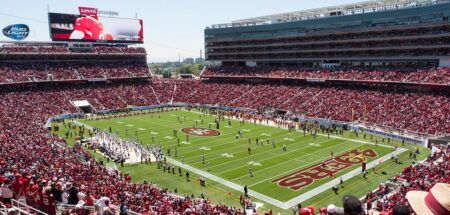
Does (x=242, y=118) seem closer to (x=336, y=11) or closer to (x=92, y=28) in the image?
(x=336, y=11)

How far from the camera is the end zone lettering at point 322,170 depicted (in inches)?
1047

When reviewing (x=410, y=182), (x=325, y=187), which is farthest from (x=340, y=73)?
(x=410, y=182)

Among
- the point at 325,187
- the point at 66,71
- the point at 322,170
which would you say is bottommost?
the point at 325,187

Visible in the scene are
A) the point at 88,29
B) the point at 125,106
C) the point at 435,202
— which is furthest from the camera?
the point at 88,29

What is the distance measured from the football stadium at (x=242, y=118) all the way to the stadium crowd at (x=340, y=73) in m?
0.31

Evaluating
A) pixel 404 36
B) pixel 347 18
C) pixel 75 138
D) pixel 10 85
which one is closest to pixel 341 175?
pixel 75 138

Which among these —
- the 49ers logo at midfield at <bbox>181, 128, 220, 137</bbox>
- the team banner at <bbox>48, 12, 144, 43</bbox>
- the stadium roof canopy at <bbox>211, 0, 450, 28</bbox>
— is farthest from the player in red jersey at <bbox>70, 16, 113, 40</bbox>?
the 49ers logo at midfield at <bbox>181, 128, 220, 137</bbox>

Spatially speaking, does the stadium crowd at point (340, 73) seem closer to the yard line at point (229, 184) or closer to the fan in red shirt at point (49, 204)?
the yard line at point (229, 184)

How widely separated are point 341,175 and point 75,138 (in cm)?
2692

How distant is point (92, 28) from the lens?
7281 cm

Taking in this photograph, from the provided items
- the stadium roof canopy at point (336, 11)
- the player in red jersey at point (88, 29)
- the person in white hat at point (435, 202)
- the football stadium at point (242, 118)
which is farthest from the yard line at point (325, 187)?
the player in red jersey at point (88, 29)

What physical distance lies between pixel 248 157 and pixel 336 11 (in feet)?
133

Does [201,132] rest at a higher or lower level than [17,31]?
lower

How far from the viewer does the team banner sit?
6869 centimetres
